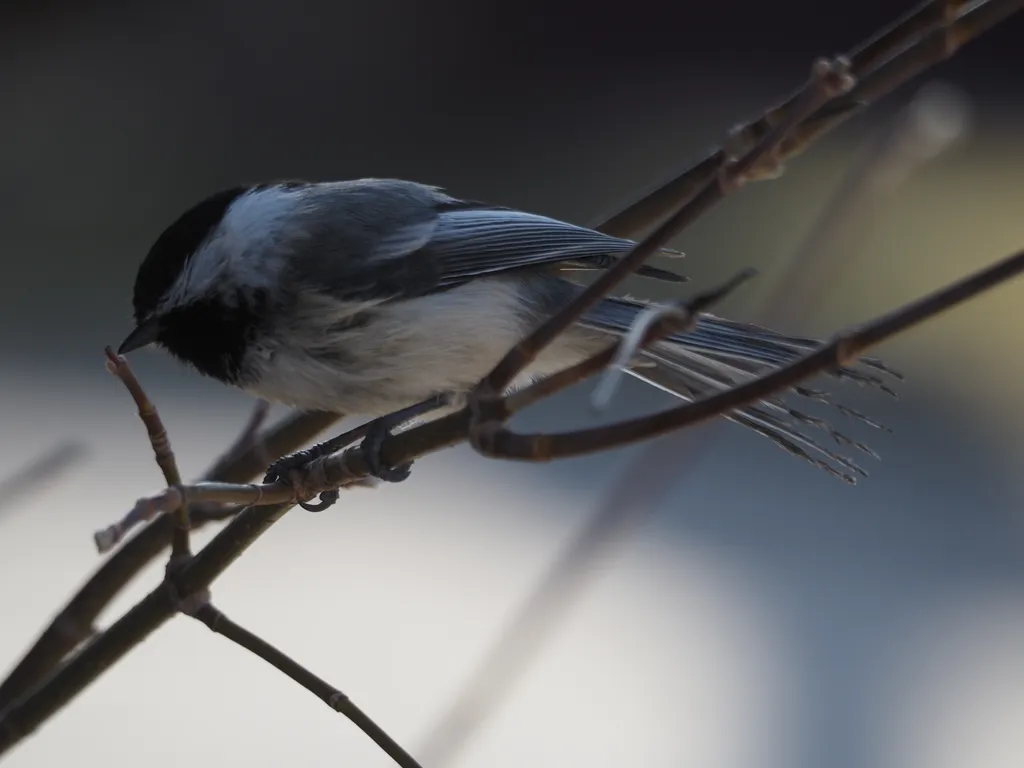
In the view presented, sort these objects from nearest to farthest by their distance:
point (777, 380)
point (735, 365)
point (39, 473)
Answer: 1. point (777, 380)
2. point (39, 473)
3. point (735, 365)

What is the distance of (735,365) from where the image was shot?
0.98 m

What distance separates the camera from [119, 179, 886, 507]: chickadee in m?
0.98

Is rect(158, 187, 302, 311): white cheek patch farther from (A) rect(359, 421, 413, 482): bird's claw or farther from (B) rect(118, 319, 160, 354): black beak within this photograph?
(A) rect(359, 421, 413, 482): bird's claw

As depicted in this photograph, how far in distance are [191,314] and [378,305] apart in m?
0.16

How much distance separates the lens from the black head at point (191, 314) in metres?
1.01

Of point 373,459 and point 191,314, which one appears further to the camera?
point 191,314

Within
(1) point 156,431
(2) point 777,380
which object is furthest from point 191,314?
(2) point 777,380

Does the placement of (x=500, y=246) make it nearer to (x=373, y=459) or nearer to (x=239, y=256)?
(x=239, y=256)

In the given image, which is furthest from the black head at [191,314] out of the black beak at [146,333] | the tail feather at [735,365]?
the tail feather at [735,365]

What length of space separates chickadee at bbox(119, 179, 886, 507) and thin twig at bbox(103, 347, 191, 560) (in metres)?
0.27

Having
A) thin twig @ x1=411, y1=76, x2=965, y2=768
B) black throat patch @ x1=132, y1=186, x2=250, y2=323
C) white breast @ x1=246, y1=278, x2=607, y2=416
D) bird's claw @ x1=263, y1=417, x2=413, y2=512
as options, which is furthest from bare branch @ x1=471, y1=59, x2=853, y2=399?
black throat patch @ x1=132, y1=186, x2=250, y2=323

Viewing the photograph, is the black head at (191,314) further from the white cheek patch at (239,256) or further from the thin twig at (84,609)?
the thin twig at (84,609)

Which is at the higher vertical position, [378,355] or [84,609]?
[378,355]

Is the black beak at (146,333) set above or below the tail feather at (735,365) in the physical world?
below
